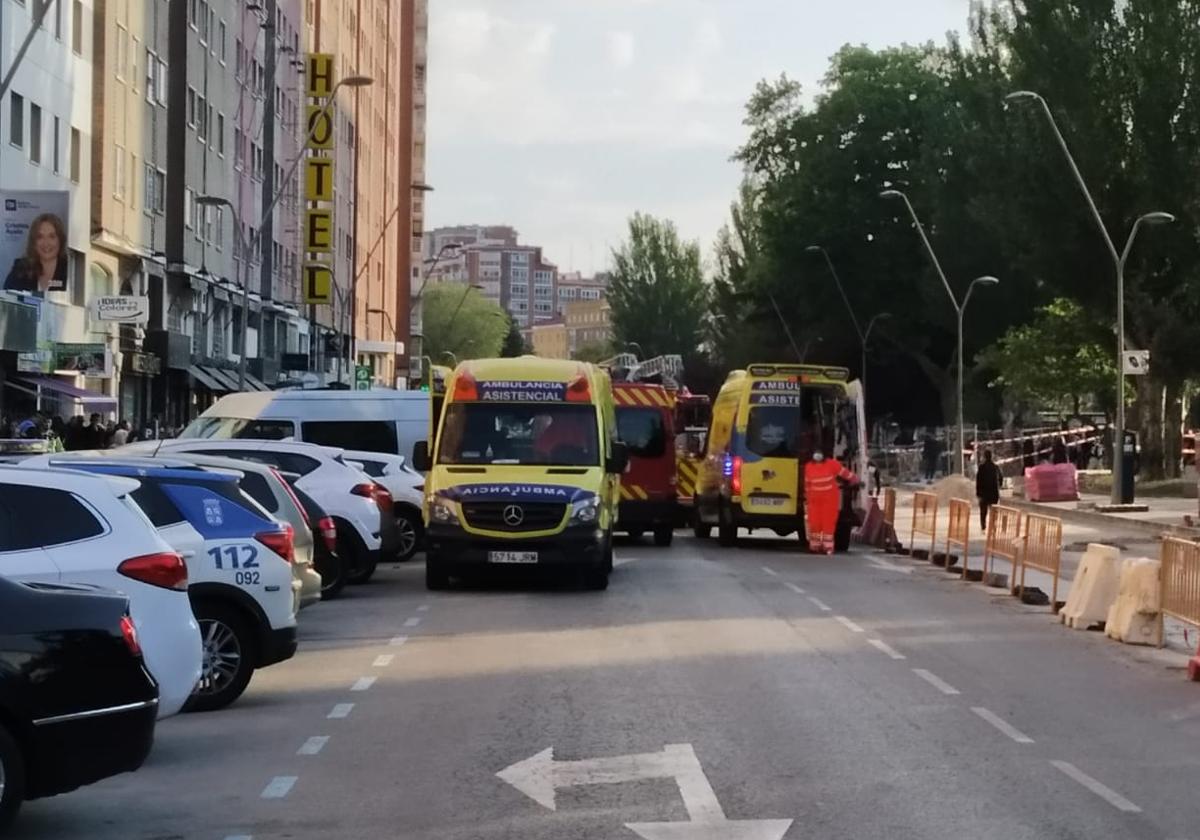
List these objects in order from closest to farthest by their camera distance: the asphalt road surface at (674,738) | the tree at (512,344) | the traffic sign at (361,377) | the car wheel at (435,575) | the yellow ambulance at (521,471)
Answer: the asphalt road surface at (674,738) < the yellow ambulance at (521,471) < the car wheel at (435,575) < the traffic sign at (361,377) < the tree at (512,344)

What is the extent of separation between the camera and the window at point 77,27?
1757 inches

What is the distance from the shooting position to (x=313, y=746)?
38.9 feet

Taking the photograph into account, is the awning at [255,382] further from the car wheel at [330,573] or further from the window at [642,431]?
the car wheel at [330,573]

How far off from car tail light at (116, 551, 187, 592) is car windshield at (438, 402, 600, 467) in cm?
1329

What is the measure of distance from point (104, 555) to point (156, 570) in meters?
0.27

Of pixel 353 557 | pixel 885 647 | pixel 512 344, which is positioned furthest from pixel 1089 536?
pixel 512 344

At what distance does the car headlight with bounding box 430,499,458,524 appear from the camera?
75.1ft

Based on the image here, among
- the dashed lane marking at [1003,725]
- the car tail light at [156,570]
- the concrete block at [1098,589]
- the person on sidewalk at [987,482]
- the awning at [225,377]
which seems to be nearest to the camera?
the car tail light at [156,570]

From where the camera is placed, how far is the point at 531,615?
66.6 feet

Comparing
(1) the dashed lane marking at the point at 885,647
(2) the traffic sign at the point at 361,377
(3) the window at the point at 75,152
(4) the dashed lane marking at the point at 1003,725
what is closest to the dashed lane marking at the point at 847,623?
(1) the dashed lane marking at the point at 885,647

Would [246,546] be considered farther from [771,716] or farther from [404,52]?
[404,52]

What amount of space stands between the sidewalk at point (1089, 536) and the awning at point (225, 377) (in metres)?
19.1

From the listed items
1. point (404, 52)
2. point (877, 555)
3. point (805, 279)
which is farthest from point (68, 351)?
point (404, 52)

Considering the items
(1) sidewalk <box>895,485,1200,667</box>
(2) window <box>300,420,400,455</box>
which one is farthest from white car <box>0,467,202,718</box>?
(2) window <box>300,420,400,455</box>
